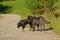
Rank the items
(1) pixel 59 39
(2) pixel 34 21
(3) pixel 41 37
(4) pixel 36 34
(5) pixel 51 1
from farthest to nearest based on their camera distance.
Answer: (5) pixel 51 1 → (2) pixel 34 21 → (4) pixel 36 34 → (3) pixel 41 37 → (1) pixel 59 39

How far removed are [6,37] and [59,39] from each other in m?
3.56

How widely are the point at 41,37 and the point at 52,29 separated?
3142mm

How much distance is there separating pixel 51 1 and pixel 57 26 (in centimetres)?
928

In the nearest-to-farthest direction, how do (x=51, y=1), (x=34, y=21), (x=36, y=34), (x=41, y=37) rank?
(x=41, y=37)
(x=36, y=34)
(x=34, y=21)
(x=51, y=1)

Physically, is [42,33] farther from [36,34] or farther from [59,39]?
[59,39]

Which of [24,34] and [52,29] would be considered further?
[52,29]

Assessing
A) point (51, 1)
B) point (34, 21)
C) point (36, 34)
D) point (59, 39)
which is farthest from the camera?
point (51, 1)

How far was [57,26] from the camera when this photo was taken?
20578mm

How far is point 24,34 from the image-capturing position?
18.4 metres

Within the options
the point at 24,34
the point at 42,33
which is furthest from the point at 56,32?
the point at 24,34

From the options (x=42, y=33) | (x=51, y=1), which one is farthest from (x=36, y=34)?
(x=51, y=1)

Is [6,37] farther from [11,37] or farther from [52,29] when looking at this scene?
[52,29]

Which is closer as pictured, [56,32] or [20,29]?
[56,32]

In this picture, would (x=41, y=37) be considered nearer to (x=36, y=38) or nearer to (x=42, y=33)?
(x=36, y=38)
